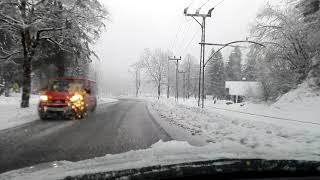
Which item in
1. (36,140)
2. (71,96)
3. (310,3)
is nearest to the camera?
(36,140)

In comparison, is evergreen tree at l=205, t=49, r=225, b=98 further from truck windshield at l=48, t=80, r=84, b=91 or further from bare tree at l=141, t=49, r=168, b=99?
truck windshield at l=48, t=80, r=84, b=91

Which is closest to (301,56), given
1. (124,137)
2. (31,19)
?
(31,19)

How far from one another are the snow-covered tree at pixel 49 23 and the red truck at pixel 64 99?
16.1 feet

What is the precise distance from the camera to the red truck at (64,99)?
22250 millimetres

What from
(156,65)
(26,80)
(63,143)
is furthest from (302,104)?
(156,65)

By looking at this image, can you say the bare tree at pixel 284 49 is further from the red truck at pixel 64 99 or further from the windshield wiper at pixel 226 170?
the windshield wiper at pixel 226 170

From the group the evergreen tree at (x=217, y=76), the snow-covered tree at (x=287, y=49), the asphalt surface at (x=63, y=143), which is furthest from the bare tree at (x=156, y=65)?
the asphalt surface at (x=63, y=143)

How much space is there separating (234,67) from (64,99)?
348ft

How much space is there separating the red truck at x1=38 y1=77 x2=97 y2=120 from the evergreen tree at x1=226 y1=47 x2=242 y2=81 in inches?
3877

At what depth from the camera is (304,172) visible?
154 inches

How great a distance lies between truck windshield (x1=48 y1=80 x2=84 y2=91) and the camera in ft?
77.9

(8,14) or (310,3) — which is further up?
(310,3)

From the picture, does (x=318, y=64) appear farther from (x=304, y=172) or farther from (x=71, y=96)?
(x=304, y=172)

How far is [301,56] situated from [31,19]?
24917mm
